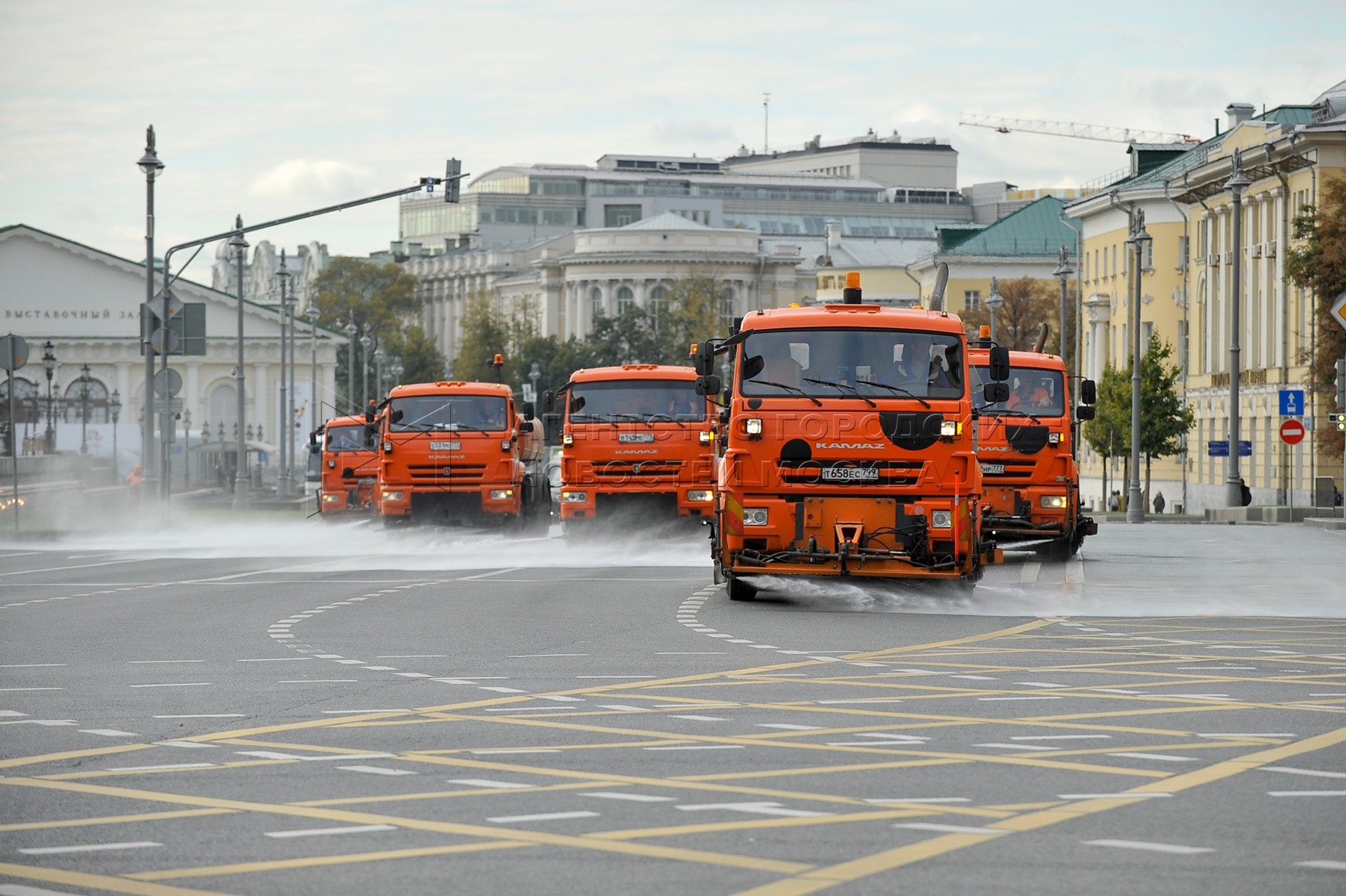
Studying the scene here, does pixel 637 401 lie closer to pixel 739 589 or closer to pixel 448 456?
pixel 448 456

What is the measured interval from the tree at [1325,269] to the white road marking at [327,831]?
49.4m

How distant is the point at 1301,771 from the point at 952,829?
2.42 meters

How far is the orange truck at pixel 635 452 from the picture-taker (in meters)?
33.7

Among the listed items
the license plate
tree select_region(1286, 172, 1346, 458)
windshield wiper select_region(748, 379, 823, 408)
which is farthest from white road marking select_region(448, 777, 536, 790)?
tree select_region(1286, 172, 1346, 458)

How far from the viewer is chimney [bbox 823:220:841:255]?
595ft

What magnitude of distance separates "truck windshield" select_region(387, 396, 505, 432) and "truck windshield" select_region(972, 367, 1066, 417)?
9.80 meters

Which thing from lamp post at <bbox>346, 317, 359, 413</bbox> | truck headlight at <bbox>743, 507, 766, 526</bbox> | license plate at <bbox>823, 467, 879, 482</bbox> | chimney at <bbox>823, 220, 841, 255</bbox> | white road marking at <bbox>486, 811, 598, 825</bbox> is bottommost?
white road marking at <bbox>486, 811, 598, 825</bbox>

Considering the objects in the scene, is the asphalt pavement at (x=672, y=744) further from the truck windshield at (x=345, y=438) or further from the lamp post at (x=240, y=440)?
the lamp post at (x=240, y=440)

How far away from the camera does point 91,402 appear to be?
135125mm

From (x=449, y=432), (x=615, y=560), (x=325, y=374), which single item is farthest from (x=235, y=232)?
(x=325, y=374)

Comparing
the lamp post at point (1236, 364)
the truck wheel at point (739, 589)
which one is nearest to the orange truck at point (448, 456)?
the truck wheel at point (739, 589)

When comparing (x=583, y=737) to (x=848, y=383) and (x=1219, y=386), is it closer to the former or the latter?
(x=848, y=383)

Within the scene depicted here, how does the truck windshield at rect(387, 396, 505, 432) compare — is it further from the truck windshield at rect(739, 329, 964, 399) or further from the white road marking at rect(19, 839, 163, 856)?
the white road marking at rect(19, 839, 163, 856)

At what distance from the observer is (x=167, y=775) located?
1040 centimetres
